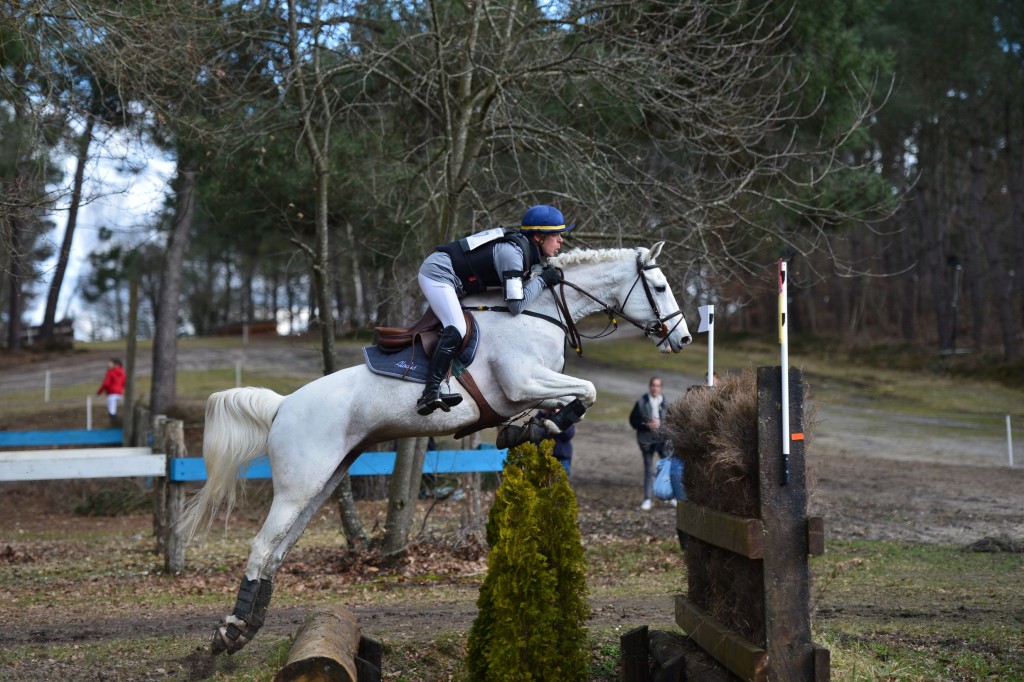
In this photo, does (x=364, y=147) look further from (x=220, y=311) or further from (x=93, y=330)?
(x=93, y=330)

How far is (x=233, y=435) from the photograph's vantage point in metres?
5.61

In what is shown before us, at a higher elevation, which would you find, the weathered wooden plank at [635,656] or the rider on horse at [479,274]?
the rider on horse at [479,274]

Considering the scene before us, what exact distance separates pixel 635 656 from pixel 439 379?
1.86 metres

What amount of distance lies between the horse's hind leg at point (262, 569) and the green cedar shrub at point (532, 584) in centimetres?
127

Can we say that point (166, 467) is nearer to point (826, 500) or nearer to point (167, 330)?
point (826, 500)

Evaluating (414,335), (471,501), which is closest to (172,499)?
(471,501)

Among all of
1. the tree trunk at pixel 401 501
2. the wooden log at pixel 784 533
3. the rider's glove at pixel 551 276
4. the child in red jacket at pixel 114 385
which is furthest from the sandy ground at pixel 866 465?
the tree trunk at pixel 401 501

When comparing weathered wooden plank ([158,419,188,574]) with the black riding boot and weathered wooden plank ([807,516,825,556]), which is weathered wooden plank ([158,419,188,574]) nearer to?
the black riding boot

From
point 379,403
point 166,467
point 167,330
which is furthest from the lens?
point 167,330

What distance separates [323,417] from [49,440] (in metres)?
12.2

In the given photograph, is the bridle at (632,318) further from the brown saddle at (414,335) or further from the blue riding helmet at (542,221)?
the brown saddle at (414,335)

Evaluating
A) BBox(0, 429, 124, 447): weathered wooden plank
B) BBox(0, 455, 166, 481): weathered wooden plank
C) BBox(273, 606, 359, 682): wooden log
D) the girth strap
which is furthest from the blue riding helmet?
BBox(0, 429, 124, 447): weathered wooden plank

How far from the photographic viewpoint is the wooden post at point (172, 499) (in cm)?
930

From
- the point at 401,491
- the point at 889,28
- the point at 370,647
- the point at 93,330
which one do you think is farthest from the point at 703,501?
the point at 93,330
